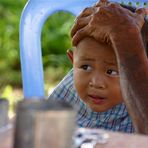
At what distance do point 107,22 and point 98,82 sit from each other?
181 mm

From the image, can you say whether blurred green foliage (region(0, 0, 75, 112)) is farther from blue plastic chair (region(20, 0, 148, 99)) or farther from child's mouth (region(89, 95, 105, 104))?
child's mouth (region(89, 95, 105, 104))

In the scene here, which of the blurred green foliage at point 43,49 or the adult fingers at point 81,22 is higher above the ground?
the blurred green foliage at point 43,49

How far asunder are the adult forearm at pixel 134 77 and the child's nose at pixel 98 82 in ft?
0.24

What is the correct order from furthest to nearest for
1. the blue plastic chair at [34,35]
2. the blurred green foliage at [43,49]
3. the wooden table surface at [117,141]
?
the blurred green foliage at [43,49] < the blue plastic chair at [34,35] < the wooden table surface at [117,141]

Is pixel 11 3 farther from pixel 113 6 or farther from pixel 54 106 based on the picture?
pixel 54 106

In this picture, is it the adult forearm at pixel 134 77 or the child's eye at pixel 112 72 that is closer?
the adult forearm at pixel 134 77

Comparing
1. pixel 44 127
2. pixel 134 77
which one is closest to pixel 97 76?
pixel 134 77

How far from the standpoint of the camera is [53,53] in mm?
4645

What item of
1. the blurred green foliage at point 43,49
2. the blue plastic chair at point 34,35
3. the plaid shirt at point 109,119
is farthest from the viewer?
the blurred green foliage at point 43,49

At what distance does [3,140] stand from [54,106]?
9.6 inches

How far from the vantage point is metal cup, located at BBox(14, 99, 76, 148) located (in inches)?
29.8

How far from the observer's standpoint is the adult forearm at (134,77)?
1452mm

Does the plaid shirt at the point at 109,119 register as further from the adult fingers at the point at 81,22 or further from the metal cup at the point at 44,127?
the metal cup at the point at 44,127

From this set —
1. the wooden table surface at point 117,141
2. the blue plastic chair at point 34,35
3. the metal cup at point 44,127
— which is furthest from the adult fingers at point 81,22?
the metal cup at point 44,127
